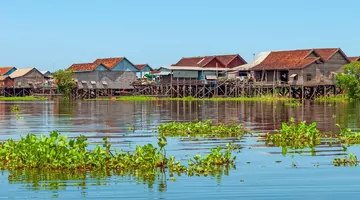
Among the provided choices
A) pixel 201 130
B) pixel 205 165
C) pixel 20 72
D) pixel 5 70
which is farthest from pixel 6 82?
pixel 205 165

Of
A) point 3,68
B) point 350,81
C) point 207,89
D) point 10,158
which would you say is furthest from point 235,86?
point 10,158

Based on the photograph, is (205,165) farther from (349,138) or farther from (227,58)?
(227,58)

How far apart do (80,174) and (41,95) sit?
3036 inches

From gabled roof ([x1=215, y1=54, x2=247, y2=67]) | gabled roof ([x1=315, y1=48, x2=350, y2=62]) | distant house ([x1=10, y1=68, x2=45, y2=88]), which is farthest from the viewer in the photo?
distant house ([x1=10, y1=68, x2=45, y2=88])

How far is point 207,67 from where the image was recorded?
75062mm

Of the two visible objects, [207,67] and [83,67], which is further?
[83,67]

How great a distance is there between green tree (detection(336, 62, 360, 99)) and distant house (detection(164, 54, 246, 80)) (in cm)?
1584

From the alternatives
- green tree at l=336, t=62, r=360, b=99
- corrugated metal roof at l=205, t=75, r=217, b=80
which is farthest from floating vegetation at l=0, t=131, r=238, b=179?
corrugated metal roof at l=205, t=75, r=217, b=80

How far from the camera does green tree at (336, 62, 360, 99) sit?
197 feet

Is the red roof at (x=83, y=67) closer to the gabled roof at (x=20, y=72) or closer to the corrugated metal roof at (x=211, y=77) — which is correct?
the gabled roof at (x=20, y=72)

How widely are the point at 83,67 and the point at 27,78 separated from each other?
39.0 ft

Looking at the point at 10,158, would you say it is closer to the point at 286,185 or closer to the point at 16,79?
the point at 286,185

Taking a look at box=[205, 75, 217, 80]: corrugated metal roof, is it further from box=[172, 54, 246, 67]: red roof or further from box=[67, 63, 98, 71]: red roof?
box=[67, 63, 98, 71]: red roof

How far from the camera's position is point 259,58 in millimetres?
70125
